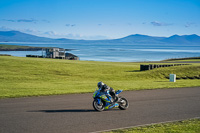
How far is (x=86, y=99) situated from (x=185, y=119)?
6781 mm

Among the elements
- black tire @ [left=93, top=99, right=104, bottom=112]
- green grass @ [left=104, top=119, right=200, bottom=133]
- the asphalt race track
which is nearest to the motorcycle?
black tire @ [left=93, top=99, right=104, bottom=112]

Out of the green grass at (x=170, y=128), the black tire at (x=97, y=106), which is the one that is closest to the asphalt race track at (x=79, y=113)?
the black tire at (x=97, y=106)

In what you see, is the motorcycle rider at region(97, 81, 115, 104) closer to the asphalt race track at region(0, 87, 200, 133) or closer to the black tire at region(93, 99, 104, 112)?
the black tire at region(93, 99, 104, 112)

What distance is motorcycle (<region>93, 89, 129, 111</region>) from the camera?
12.5 meters

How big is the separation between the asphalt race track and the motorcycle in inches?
11.7

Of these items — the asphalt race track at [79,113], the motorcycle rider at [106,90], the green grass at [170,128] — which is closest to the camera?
the green grass at [170,128]

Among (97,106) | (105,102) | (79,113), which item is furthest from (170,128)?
(79,113)

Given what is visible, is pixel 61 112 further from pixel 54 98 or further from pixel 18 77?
pixel 18 77

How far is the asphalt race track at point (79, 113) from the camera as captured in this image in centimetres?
995

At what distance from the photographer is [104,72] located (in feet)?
114

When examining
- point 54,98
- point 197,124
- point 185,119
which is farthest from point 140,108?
point 54,98

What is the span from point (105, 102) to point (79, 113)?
4.74 ft

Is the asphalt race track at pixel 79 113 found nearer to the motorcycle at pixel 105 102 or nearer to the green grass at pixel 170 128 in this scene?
the motorcycle at pixel 105 102

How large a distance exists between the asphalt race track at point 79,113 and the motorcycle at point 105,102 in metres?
0.30
